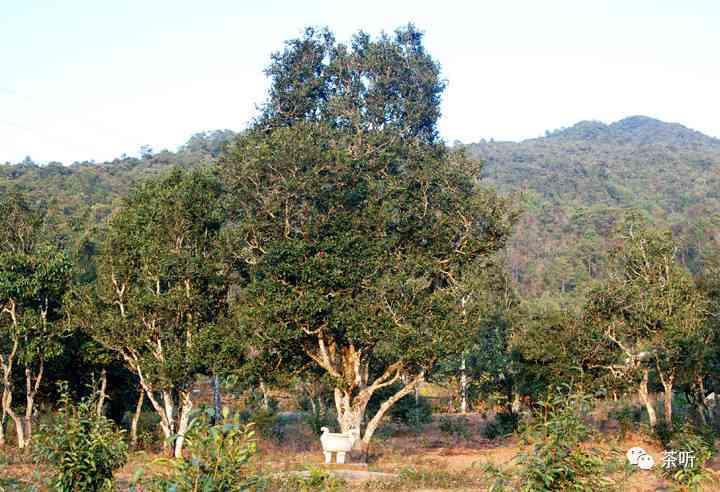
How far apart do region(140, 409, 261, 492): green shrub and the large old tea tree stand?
47.6 ft

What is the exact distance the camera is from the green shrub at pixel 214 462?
531 centimetres

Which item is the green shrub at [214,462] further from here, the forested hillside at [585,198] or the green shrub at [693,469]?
the forested hillside at [585,198]

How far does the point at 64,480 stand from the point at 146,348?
48.4 ft

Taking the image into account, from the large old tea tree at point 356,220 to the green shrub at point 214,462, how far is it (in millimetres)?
14501

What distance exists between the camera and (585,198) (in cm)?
12356

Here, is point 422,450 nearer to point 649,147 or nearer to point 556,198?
point 556,198

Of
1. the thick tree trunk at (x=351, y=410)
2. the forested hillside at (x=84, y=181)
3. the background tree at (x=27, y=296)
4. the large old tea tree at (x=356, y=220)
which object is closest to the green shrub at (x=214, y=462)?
the large old tea tree at (x=356, y=220)

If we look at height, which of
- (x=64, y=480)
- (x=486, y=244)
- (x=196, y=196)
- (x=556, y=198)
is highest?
(x=556, y=198)

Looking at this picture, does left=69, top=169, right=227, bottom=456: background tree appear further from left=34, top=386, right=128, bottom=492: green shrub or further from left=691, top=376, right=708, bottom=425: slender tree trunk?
left=691, top=376, right=708, bottom=425: slender tree trunk

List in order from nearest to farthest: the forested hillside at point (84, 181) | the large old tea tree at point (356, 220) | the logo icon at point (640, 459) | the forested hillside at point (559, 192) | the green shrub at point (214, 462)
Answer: the green shrub at point (214, 462)
the logo icon at point (640, 459)
the large old tea tree at point (356, 220)
the forested hillside at point (84, 181)
the forested hillside at point (559, 192)

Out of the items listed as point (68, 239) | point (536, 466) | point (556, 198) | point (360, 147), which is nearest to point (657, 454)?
point (360, 147)

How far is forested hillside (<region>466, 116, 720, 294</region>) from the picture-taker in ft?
258

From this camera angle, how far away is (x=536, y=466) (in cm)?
671

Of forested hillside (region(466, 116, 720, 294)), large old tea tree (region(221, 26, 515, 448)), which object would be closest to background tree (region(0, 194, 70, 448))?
large old tea tree (region(221, 26, 515, 448))
